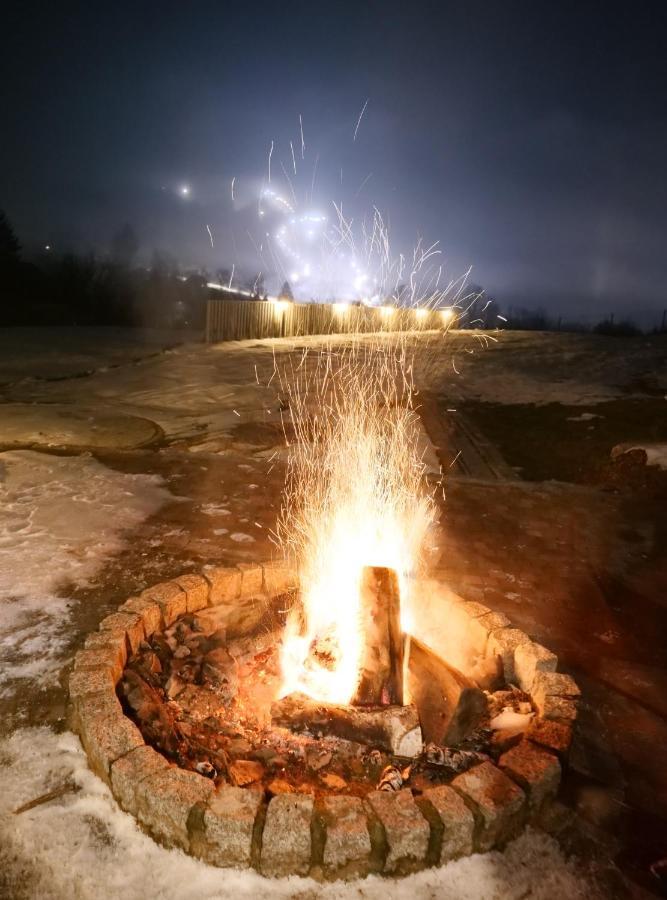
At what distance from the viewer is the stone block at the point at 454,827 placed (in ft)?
7.43

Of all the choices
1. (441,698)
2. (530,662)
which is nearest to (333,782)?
(441,698)

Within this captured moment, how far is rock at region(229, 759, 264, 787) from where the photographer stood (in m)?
2.59

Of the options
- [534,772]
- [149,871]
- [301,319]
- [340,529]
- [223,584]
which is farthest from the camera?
[301,319]

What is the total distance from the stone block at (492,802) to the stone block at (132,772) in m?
1.28

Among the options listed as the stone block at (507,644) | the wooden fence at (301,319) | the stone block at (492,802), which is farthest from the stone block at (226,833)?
the wooden fence at (301,319)

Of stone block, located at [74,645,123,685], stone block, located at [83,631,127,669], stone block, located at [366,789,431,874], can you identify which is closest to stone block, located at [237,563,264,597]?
stone block, located at [83,631,127,669]

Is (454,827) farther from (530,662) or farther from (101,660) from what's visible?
(101,660)

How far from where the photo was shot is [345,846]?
218 centimetres

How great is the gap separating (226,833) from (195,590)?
176cm

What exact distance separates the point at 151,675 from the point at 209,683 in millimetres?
355

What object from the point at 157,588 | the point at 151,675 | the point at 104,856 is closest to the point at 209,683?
the point at 151,675

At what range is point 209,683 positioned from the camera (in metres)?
3.39

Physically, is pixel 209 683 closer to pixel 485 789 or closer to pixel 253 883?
pixel 253 883

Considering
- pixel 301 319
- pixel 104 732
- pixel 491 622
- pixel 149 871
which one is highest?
pixel 301 319
